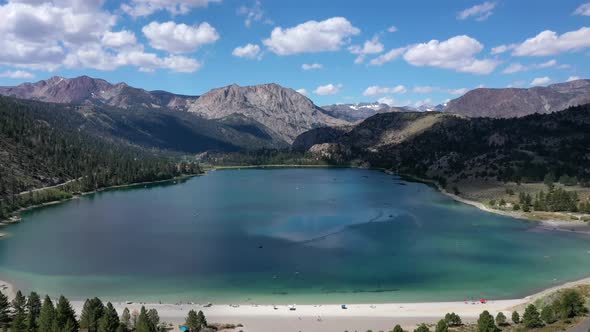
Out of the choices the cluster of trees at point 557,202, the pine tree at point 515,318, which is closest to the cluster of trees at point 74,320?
the pine tree at point 515,318

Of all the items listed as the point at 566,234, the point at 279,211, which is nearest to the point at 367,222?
the point at 279,211

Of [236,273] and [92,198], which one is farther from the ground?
[92,198]

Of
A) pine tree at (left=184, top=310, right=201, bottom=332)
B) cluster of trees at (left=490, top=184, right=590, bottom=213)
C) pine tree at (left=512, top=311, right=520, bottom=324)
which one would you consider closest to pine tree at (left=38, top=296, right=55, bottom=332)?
pine tree at (left=184, top=310, right=201, bottom=332)

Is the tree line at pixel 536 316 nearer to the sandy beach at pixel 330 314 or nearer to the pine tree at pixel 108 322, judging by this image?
the sandy beach at pixel 330 314

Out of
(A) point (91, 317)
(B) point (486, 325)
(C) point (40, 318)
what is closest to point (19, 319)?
(C) point (40, 318)

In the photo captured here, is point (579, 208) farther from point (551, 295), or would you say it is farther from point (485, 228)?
point (551, 295)

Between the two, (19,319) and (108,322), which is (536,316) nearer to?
(108,322)

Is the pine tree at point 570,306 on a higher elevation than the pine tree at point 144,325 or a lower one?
lower
